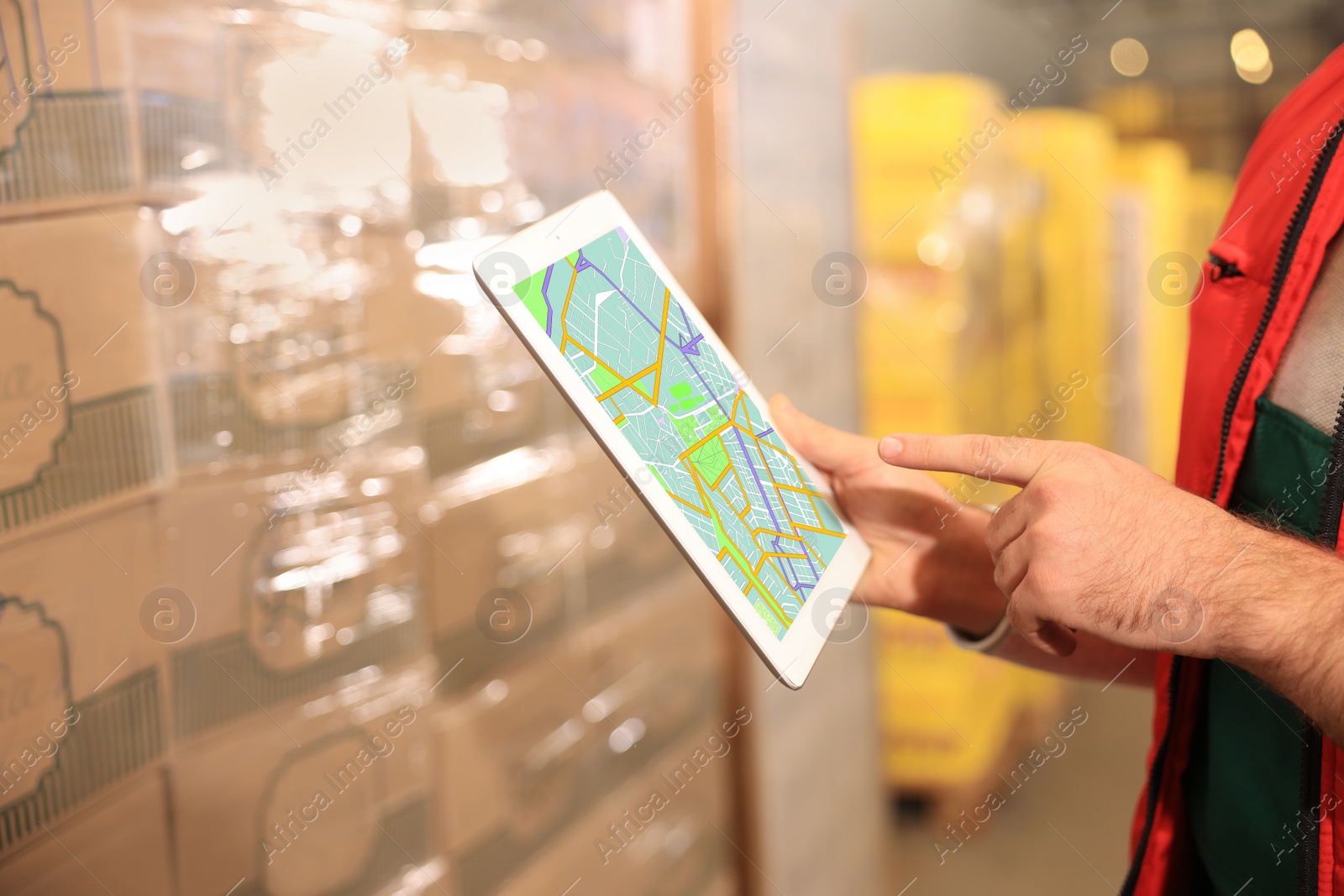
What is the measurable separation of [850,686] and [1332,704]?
6.48 ft

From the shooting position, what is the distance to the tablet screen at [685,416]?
0.79m

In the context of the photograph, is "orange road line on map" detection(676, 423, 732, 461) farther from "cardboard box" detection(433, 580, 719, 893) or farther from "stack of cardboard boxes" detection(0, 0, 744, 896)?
"cardboard box" detection(433, 580, 719, 893)

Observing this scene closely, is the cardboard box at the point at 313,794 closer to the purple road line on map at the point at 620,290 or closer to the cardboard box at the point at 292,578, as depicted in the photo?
the cardboard box at the point at 292,578

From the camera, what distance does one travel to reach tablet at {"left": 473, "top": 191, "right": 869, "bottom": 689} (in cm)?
77

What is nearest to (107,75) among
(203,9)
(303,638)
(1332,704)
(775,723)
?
(203,9)

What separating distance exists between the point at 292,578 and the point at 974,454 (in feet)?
2.59

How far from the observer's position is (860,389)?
277 centimetres

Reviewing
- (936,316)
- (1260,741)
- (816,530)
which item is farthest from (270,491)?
(936,316)

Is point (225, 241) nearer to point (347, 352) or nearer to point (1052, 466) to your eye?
point (347, 352)

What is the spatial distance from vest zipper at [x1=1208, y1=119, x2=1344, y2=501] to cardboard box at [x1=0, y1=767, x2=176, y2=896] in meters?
1.11

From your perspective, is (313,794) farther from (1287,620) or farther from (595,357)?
(1287,620)

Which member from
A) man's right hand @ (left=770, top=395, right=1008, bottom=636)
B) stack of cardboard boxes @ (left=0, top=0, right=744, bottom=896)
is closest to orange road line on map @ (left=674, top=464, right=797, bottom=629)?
man's right hand @ (left=770, top=395, right=1008, bottom=636)

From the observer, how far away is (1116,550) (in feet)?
2.50

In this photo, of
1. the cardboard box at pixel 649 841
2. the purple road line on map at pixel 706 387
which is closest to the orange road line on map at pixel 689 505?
the purple road line on map at pixel 706 387
